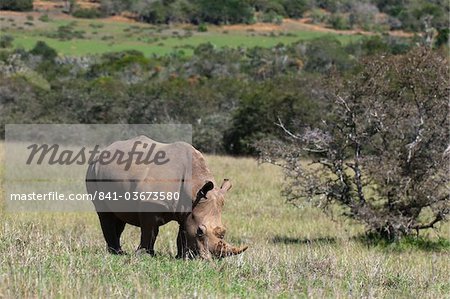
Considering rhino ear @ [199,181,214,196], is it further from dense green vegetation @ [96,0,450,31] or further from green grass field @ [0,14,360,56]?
dense green vegetation @ [96,0,450,31]

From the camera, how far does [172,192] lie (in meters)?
10.4

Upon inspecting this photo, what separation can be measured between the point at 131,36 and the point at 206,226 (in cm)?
10466

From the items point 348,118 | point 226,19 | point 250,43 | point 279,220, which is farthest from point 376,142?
point 226,19

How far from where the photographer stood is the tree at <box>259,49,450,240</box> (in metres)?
16.0

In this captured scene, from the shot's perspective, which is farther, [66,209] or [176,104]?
[176,104]

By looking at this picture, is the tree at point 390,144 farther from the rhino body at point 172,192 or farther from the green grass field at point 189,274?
the rhino body at point 172,192

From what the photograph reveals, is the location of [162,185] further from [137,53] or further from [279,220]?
[137,53]

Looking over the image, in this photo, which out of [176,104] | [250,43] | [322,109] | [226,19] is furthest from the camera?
[226,19]

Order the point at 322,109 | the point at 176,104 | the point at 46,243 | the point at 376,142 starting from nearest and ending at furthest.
Answer: the point at 46,243
the point at 376,142
the point at 322,109
the point at 176,104

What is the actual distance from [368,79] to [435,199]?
8.73 ft

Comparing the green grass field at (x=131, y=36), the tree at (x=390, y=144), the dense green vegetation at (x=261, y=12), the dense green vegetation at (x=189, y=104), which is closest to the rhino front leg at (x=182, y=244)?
the tree at (x=390, y=144)

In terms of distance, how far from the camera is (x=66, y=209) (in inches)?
760

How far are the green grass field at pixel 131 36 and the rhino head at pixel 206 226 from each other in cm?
7960

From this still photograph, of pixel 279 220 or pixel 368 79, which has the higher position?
pixel 368 79
